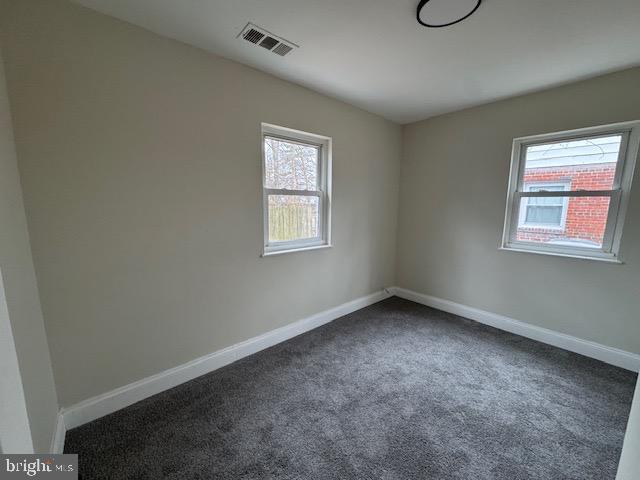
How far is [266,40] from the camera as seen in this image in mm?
1731

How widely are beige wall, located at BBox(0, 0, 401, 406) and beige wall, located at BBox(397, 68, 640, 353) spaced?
1812 mm

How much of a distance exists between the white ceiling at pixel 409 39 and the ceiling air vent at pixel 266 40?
41 millimetres

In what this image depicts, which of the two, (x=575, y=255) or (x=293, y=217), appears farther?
(x=293, y=217)

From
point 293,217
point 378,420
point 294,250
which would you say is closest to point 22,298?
point 294,250

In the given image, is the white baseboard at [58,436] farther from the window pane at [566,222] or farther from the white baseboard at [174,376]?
the window pane at [566,222]

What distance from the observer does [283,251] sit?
2.47 meters

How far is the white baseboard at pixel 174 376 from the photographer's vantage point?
1564 mm

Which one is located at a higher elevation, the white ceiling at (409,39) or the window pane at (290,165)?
the white ceiling at (409,39)

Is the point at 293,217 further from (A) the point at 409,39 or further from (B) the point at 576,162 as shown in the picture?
(B) the point at 576,162

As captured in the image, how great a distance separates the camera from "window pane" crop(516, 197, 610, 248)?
227cm

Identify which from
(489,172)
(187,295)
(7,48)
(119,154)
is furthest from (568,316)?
(7,48)

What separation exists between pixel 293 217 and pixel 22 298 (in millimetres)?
1914

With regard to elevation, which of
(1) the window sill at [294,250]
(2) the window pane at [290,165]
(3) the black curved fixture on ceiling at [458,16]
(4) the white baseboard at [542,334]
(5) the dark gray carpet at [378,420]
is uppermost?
(3) the black curved fixture on ceiling at [458,16]

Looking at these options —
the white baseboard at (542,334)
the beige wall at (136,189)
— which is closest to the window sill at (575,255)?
the white baseboard at (542,334)
